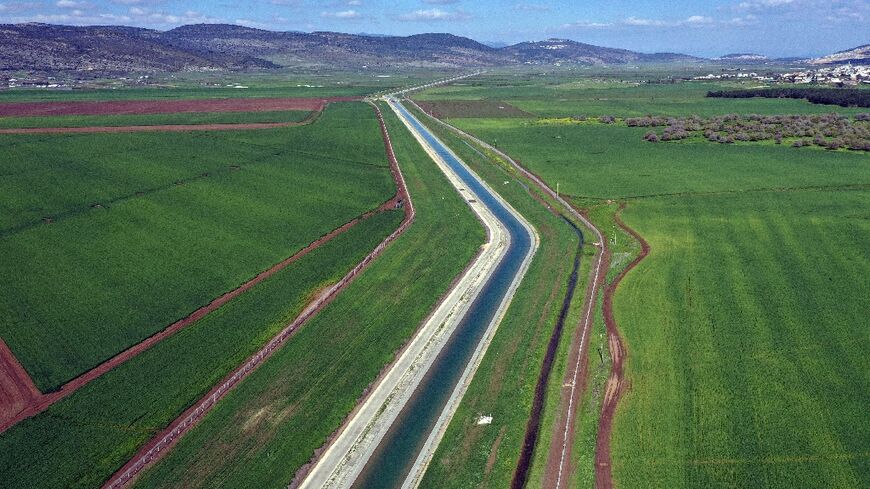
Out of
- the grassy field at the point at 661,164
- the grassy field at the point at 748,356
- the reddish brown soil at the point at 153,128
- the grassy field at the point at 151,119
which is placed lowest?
the grassy field at the point at 748,356

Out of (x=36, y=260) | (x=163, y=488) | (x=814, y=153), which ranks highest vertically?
(x=814, y=153)

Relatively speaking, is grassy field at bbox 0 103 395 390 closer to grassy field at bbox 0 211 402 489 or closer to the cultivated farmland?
the cultivated farmland

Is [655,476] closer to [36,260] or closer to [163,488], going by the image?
[163,488]

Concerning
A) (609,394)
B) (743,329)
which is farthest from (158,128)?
(743,329)

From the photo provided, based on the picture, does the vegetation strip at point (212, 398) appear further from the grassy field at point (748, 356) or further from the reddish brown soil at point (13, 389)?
the grassy field at point (748, 356)

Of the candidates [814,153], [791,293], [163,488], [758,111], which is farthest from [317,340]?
[758,111]

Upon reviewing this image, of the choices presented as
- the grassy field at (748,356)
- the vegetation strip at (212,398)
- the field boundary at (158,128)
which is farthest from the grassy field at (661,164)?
the field boundary at (158,128)

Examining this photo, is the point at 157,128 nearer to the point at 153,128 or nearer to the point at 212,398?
the point at 153,128

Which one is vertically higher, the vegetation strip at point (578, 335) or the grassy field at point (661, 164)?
the grassy field at point (661, 164)
